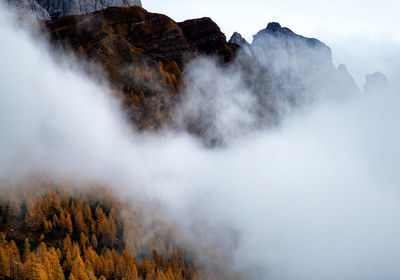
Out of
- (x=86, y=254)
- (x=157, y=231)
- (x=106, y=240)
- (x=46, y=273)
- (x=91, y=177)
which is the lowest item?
(x=46, y=273)

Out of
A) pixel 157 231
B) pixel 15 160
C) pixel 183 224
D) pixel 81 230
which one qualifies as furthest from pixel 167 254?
pixel 15 160

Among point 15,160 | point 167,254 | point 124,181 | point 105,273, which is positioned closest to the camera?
point 105,273

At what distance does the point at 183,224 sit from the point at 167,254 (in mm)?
29886

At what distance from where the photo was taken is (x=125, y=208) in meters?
171

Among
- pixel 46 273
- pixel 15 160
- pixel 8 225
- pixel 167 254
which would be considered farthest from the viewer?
pixel 15 160

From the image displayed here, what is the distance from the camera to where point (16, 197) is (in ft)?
492

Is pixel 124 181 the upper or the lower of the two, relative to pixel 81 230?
upper

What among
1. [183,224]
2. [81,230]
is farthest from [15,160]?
[183,224]

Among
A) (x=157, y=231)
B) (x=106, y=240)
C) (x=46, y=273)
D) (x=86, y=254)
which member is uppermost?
(x=157, y=231)

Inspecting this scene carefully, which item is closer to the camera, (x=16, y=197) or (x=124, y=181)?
(x=16, y=197)

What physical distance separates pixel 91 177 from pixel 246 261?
97.6m

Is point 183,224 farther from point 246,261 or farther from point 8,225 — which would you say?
point 8,225

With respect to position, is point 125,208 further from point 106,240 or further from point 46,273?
point 46,273

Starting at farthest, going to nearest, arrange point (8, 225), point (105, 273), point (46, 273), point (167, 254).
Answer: point (167, 254) → point (8, 225) → point (105, 273) → point (46, 273)
